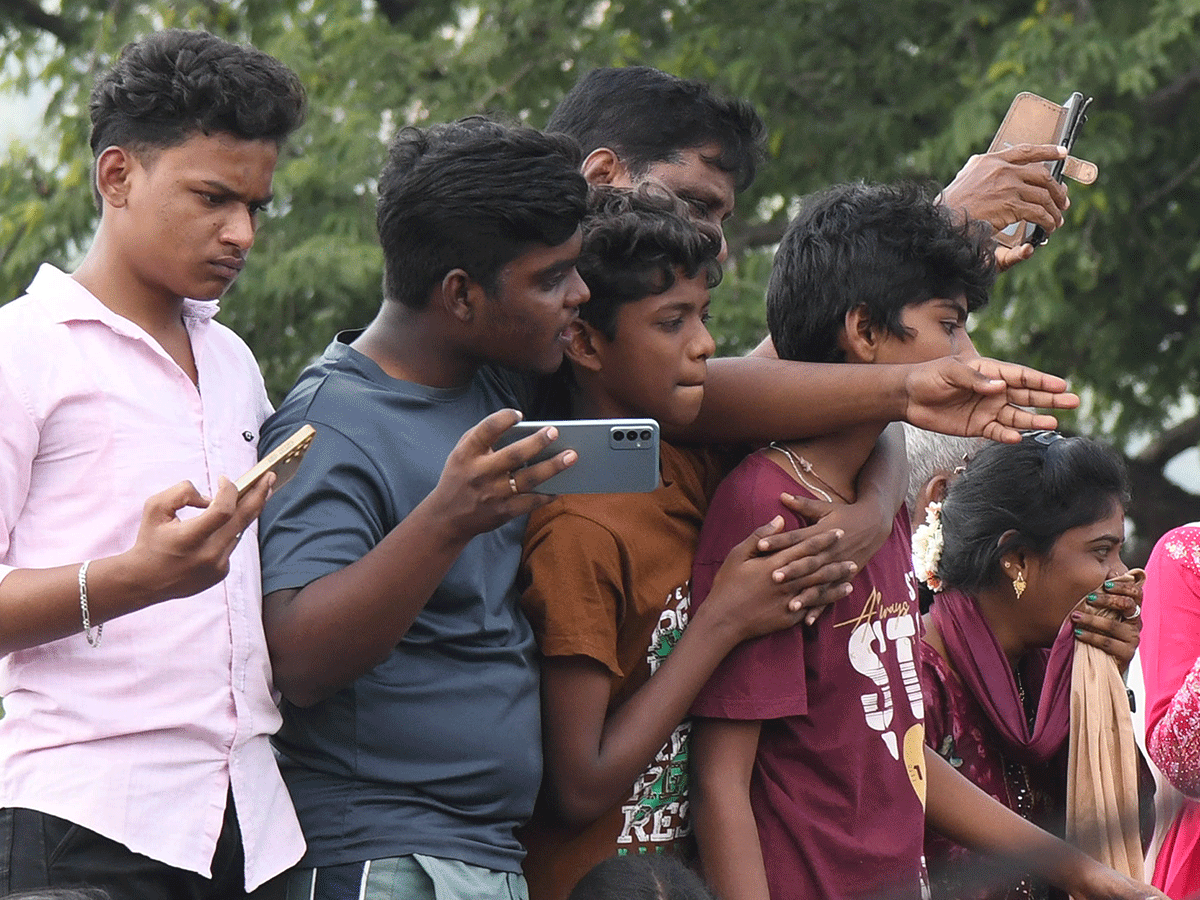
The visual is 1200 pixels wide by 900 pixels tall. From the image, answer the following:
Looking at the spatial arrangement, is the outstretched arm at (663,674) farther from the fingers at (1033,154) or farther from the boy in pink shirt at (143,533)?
the fingers at (1033,154)

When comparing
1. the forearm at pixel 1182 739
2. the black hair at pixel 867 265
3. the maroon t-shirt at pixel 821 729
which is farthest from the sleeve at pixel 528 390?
the forearm at pixel 1182 739

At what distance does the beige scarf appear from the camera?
303 cm

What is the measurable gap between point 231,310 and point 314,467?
5.42 meters

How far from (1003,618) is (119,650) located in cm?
186

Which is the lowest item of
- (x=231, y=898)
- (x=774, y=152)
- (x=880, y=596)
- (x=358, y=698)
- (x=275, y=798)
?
(x=231, y=898)

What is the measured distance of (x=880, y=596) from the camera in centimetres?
255

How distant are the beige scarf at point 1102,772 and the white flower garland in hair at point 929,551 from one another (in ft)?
1.23

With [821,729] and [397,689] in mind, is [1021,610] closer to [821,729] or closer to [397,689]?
[821,729]

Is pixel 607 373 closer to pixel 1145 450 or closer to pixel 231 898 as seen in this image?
pixel 231 898

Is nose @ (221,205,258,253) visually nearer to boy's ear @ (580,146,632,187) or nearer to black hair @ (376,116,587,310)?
black hair @ (376,116,587,310)

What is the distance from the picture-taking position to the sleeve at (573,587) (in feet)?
7.44

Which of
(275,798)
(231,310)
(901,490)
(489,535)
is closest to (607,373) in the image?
(489,535)

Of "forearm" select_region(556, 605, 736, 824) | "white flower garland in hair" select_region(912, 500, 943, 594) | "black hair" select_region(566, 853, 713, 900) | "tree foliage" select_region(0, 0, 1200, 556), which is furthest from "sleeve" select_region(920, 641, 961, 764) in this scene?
"tree foliage" select_region(0, 0, 1200, 556)

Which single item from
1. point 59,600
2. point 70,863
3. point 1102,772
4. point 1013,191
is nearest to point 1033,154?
point 1013,191
